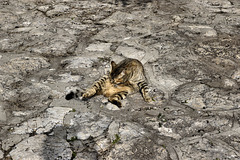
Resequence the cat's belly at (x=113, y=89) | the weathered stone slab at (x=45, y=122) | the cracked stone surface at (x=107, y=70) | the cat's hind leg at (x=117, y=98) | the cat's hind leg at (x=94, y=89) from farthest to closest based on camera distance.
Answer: the cat's belly at (x=113, y=89) < the cat's hind leg at (x=94, y=89) < the cat's hind leg at (x=117, y=98) < the weathered stone slab at (x=45, y=122) < the cracked stone surface at (x=107, y=70)

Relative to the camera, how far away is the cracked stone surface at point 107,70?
3695 millimetres

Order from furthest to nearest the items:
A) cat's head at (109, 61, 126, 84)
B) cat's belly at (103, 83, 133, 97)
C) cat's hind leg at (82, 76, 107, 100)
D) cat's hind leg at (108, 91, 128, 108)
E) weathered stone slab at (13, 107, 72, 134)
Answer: cat's head at (109, 61, 126, 84) → cat's belly at (103, 83, 133, 97) → cat's hind leg at (82, 76, 107, 100) → cat's hind leg at (108, 91, 128, 108) → weathered stone slab at (13, 107, 72, 134)

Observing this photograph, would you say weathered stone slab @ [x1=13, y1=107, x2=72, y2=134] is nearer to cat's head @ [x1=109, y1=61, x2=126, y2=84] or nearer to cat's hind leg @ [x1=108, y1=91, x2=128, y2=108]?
cat's hind leg @ [x1=108, y1=91, x2=128, y2=108]

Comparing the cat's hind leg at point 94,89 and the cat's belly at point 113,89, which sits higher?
the cat's hind leg at point 94,89

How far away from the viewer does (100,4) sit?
27.0 ft

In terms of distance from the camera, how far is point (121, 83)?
4.96 metres

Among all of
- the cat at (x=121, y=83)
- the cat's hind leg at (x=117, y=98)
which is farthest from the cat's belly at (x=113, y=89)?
the cat's hind leg at (x=117, y=98)

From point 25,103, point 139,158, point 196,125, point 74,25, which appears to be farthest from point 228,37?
point 25,103

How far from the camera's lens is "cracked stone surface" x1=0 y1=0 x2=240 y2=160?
370 centimetres

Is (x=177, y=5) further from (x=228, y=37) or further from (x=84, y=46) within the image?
(x=84, y=46)

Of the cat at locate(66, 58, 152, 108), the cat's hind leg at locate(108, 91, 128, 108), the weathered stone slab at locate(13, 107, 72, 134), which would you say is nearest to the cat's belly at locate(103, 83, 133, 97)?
the cat at locate(66, 58, 152, 108)

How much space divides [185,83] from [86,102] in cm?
185

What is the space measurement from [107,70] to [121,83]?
22.5 inches

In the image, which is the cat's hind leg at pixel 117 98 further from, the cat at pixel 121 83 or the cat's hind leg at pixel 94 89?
the cat's hind leg at pixel 94 89
